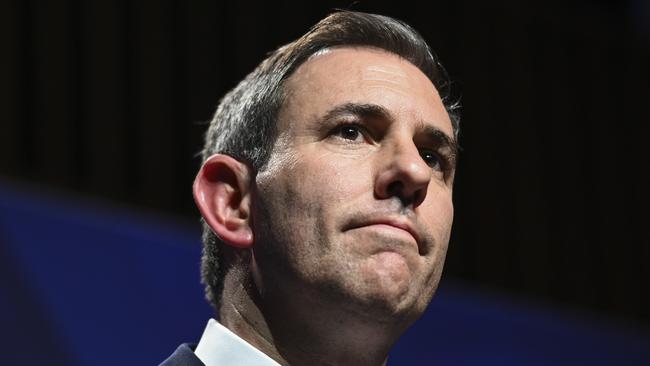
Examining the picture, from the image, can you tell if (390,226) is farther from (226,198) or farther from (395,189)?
(226,198)

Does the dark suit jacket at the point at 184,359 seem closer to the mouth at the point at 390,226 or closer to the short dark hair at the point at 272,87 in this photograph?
the short dark hair at the point at 272,87

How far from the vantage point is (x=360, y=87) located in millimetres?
1520

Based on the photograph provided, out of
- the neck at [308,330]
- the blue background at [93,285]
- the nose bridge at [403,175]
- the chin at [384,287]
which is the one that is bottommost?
the blue background at [93,285]

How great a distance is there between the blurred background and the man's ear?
0.49 meters

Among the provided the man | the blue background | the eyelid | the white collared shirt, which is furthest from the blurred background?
the white collared shirt

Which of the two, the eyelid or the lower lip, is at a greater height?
the eyelid

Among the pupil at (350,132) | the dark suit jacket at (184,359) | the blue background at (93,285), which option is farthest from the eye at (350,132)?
the blue background at (93,285)

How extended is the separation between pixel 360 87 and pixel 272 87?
147 millimetres

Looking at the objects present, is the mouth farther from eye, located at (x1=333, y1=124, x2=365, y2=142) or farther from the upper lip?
eye, located at (x1=333, y1=124, x2=365, y2=142)

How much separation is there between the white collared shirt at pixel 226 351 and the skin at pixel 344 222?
0.08 feet

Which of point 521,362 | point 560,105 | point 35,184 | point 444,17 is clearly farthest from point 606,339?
point 35,184

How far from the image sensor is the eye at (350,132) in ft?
4.84

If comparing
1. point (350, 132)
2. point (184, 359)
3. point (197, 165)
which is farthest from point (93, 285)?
point (350, 132)

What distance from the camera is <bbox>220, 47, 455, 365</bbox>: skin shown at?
1390 millimetres
